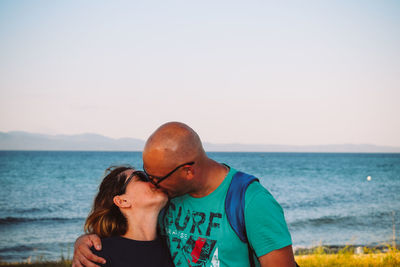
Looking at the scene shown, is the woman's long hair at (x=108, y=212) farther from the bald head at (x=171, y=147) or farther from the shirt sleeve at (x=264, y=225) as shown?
the shirt sleeve at (x=264, y=225)

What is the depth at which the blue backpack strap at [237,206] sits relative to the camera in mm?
2322

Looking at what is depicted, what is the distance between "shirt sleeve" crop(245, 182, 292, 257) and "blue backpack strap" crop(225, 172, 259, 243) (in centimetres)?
5

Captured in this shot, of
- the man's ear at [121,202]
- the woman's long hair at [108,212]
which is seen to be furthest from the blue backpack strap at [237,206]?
the woman's long hair at [108,212]

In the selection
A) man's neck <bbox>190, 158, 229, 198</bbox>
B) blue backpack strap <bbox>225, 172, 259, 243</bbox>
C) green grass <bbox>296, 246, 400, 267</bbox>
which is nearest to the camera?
blue backpack strap <bbox>225, 172, 259, 243</bbox>

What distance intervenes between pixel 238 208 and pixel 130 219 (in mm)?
1093

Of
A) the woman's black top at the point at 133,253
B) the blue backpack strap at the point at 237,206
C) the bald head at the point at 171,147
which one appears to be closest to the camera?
Result: the blue backpack strap at the point at 237,206

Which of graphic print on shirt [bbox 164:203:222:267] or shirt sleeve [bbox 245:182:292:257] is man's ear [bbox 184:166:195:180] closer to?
graphic print on shirt [bbox 164:203:222:267]

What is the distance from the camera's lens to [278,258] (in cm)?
223

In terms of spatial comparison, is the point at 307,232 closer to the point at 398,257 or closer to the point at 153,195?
the point at 398,257

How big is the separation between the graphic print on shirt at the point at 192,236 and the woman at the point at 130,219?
0.42 feet

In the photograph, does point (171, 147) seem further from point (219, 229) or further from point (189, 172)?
point (219, 229)

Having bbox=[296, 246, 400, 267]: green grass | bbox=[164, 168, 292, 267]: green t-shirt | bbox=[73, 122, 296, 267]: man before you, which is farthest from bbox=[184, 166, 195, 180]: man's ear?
bbox=[296, 246, 400, 267]: green grass

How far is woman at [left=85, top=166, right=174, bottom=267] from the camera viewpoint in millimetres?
2822

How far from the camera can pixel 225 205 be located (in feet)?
7.93
